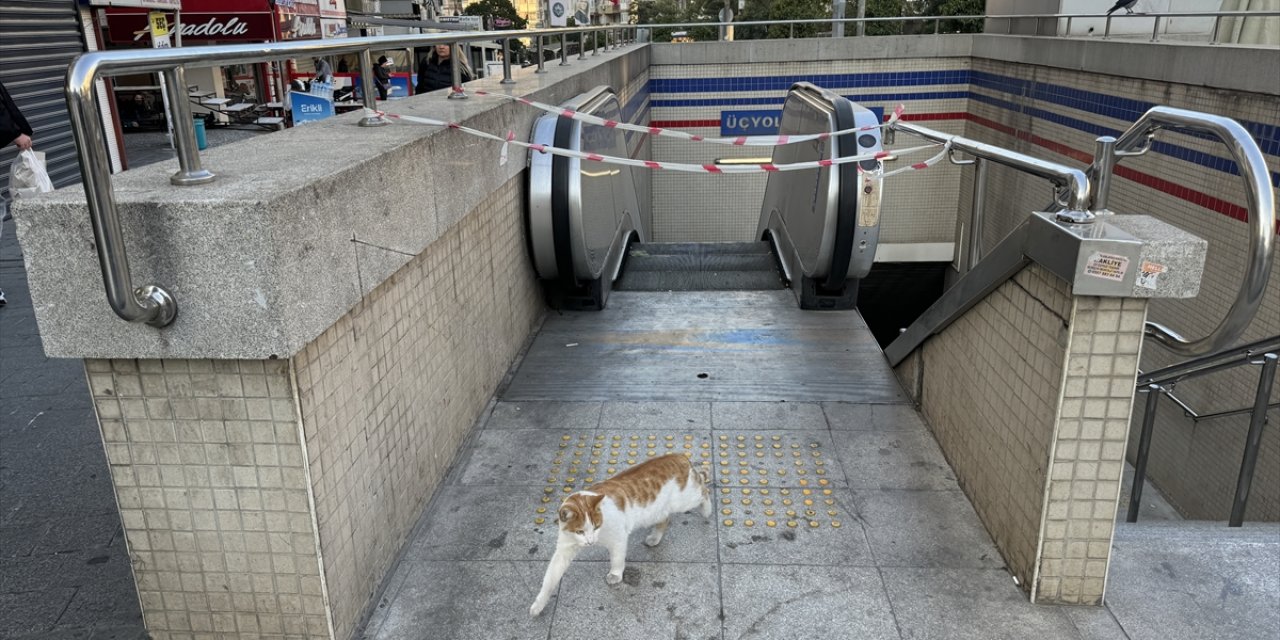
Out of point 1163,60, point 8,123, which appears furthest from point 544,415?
point 1163,60

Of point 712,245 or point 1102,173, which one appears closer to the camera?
point 1102,173

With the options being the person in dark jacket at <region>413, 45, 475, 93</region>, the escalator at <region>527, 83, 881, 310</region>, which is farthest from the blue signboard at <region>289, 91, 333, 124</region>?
the escalator at <region>527, 83, 881, 310</region>

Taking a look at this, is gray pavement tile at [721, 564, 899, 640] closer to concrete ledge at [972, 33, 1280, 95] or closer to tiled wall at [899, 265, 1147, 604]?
tiled wall at [899, 265, 1147, 604]

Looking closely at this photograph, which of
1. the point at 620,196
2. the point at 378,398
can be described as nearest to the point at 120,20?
the point at 620,196

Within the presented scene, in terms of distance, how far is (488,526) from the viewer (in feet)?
11.6

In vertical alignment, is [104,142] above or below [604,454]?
above

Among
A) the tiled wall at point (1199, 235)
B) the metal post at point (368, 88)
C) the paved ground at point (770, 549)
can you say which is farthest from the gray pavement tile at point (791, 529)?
the tiled wall at point (1199, 235)

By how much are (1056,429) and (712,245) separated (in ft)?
18.7

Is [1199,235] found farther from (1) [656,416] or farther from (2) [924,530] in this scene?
(1) [656,416]

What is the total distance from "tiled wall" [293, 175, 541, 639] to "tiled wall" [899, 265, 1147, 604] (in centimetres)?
236

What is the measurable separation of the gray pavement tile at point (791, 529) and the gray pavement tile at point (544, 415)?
1.01 metres

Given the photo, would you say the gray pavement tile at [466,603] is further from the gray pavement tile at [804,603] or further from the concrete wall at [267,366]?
the gray pavement tile at [804,603]

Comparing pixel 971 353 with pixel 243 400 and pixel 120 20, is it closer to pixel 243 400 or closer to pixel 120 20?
pixel 243 400

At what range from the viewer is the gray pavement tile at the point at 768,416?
4500mm
